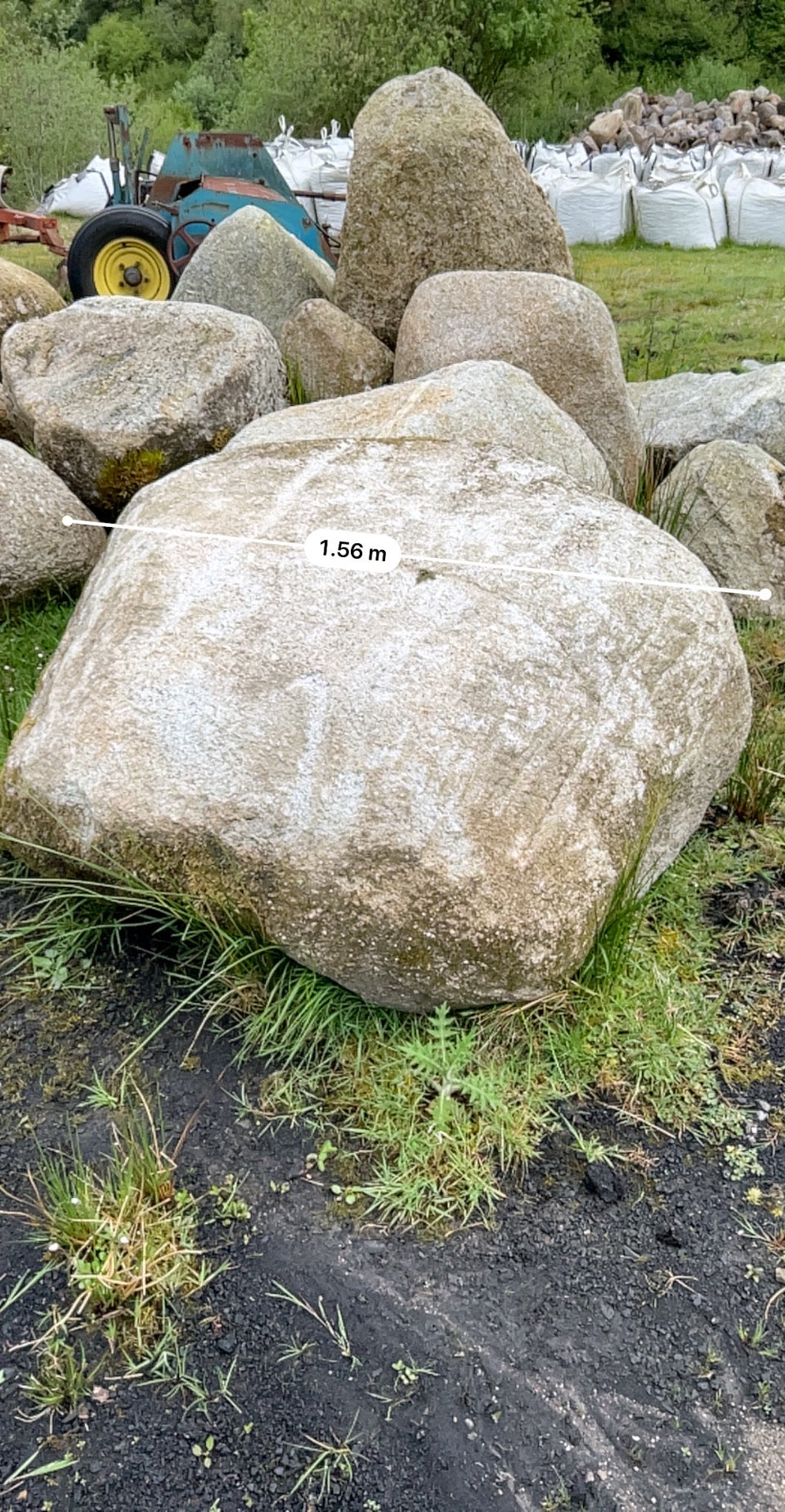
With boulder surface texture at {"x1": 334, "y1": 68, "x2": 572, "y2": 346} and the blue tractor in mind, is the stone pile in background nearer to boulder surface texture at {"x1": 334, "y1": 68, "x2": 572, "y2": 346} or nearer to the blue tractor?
the blue tractor

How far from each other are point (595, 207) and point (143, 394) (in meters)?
12.1

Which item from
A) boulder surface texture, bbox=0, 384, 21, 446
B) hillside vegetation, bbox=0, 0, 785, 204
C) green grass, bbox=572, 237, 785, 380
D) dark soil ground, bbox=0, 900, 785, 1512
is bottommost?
dark soil ground, bbox=0, 900, 785, 1512

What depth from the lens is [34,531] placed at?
4316mm

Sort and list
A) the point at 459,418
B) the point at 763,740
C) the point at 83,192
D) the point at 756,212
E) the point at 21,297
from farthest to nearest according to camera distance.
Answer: the point at 83,192, the point at 756,212, the point at 21,297, the point at 459,418, the point at 763,740

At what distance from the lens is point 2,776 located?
9.77 ft

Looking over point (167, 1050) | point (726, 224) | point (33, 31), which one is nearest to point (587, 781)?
point (167, 1050)

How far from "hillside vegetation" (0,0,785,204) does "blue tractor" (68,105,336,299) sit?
34.4 feet

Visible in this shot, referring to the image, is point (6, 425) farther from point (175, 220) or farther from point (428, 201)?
point (175, 220)

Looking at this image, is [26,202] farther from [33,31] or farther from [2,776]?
[2,776]

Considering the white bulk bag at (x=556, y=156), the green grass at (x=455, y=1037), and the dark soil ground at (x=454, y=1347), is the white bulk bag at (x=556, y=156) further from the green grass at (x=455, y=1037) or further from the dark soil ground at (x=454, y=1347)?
the dark soil ground at (x=454, y=1347)

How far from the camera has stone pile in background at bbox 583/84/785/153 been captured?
63.1ft

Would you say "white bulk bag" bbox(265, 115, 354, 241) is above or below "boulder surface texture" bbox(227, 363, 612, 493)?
above

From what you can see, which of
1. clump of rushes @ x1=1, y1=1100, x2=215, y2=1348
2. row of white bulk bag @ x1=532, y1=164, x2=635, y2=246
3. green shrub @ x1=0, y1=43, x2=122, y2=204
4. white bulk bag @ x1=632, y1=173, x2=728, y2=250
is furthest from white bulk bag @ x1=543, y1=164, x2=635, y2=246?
clump of rushes @ x1=1, y1=1100, x2=215, y2=1348

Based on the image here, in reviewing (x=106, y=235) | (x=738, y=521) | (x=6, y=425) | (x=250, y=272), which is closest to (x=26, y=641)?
(x=6, y=425)
